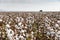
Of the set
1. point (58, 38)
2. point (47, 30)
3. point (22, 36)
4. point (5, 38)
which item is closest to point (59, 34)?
point (58, 38)

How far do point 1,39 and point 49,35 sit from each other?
0.87 metres

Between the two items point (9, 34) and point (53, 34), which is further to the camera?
point (53, 34)

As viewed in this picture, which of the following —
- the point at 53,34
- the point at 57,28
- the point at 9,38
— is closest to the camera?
the point at 9,38

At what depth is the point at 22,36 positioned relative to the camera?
12.2 ft

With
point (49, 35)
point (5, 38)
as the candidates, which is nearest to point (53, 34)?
point (49, 35)

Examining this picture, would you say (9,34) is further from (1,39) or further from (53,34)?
(53,34)

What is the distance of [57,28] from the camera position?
14.0 ft

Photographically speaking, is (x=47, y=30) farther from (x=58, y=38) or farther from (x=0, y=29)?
(x=0, y=29)

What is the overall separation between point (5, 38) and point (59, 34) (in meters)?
0.93

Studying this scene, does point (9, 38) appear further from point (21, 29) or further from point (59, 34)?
point (59, 34)

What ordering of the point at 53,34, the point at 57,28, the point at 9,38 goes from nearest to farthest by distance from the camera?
the point at 9,38 → the point at 53,34 → the point at 57,28

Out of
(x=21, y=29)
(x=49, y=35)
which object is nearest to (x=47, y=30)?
(x=49, y=35)

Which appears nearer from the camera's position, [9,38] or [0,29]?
[9,38]

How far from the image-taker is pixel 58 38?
12.6 ft
